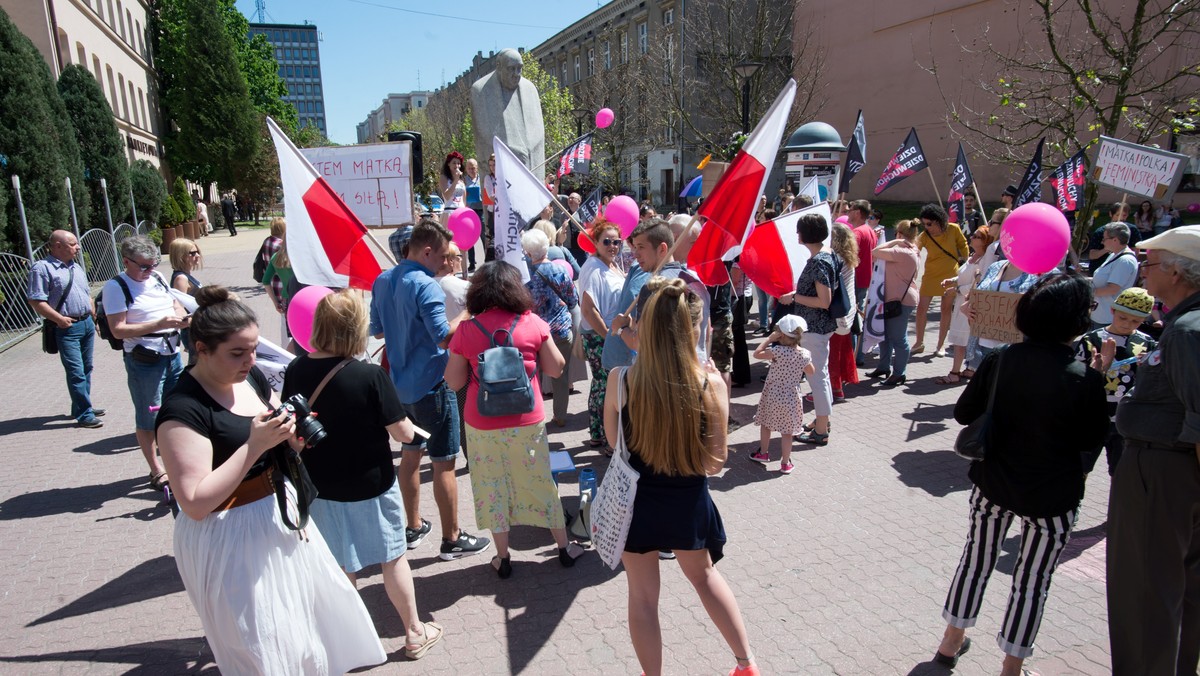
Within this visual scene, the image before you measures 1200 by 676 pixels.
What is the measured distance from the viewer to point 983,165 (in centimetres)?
2533

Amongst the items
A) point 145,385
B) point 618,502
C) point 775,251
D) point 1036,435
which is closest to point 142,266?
point 145,385

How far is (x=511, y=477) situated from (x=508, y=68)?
8.03 m

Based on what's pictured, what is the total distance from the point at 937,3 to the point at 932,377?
947 inches

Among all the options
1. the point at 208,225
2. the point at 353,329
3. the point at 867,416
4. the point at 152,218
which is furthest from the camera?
the point at 208,225

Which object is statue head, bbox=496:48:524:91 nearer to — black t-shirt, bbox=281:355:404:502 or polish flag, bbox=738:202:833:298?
polish flag, bbox=738:202:833:298

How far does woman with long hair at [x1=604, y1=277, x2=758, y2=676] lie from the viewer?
2.55m

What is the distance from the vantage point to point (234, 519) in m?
2.38

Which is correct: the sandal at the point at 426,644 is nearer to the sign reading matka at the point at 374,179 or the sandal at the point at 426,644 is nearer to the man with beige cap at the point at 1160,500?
the man with beige cap at the point at 1160,500

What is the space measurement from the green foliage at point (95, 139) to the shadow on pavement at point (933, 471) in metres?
22.6

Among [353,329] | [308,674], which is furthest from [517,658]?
[353,329]

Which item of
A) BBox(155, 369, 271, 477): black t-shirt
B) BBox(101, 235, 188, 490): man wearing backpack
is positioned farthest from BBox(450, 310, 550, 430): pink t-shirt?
BBox(101, 235, 188, 490): man wearing backpack

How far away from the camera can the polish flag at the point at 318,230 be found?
4.00 meters

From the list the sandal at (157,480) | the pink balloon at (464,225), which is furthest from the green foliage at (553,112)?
the sandal at (157,480)

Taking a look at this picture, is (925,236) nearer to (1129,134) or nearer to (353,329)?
(353,329)
